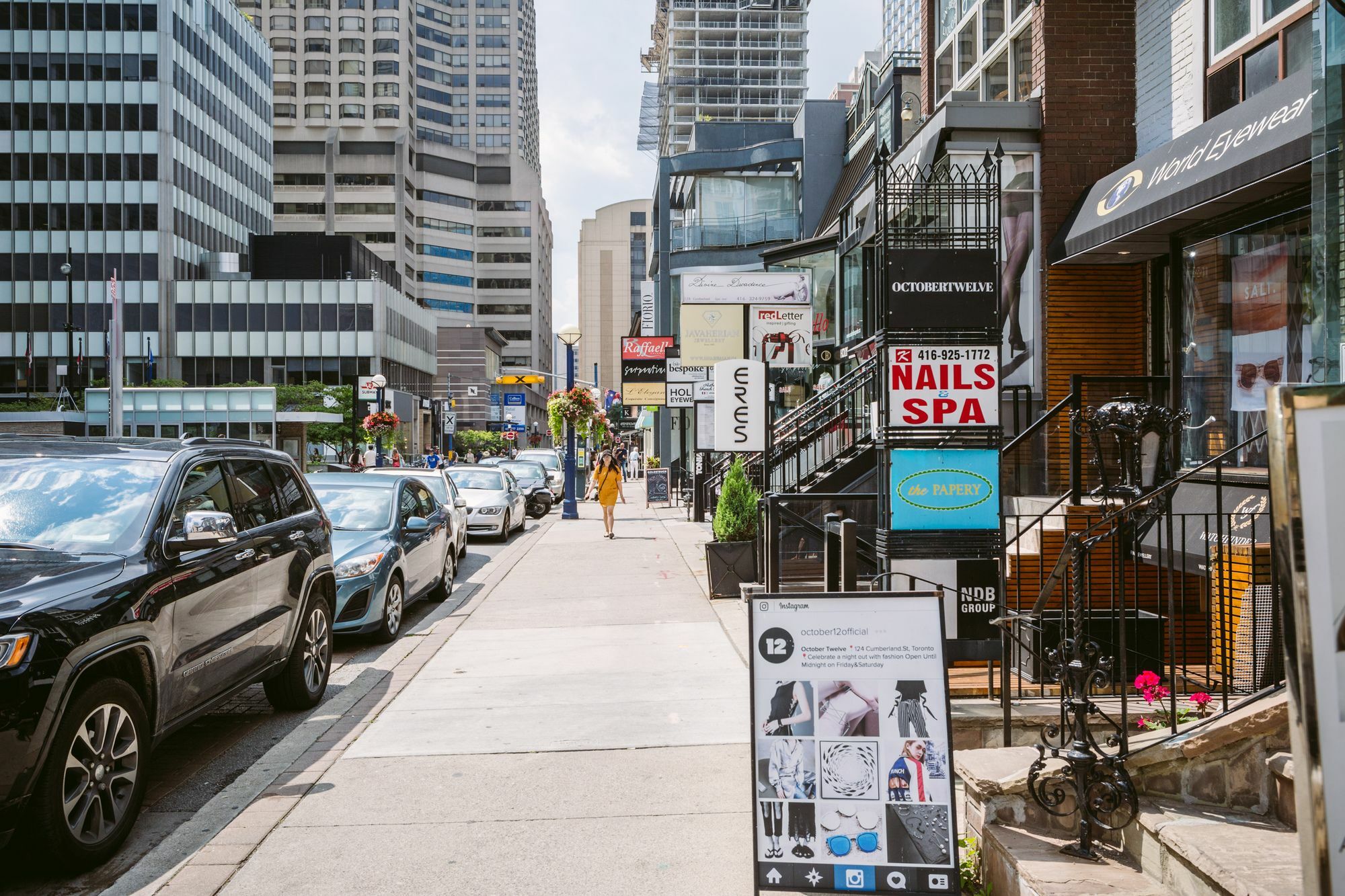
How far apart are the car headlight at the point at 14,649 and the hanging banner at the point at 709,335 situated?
14272 millimetres

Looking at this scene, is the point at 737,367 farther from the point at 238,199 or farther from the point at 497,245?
the point at 497,245

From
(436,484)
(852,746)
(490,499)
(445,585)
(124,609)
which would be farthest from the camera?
(490,499)

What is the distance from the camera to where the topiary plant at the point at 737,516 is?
40.5ft

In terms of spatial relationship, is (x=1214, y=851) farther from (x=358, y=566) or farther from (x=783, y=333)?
(x=783, y=333)

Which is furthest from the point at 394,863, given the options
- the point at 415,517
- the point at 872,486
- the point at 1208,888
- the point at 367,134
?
the point at 367,134

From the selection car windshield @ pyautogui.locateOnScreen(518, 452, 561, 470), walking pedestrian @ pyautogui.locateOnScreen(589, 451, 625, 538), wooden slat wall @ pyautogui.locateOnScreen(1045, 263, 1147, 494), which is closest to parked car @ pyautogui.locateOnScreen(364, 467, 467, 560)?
walking pedestrian @ pyautogui.locateOnScreen(589, 451, 625, 538)

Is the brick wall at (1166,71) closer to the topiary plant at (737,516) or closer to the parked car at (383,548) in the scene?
the topiary plant at (737,516)

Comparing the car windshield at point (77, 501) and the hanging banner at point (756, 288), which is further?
the hanging banner at point (756, 288)

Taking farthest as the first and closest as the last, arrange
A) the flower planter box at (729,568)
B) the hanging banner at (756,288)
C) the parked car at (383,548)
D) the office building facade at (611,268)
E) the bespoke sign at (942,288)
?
the office building facade at (611,268) → the hanging banner at (756,288) → the flower planter box at (729,568) → the parked car at (383,548) → the bespoke sign at (942,288)

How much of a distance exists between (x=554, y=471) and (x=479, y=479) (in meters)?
15.0

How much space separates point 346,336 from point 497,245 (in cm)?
5709

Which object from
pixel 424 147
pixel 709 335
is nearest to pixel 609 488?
pixel 709 335

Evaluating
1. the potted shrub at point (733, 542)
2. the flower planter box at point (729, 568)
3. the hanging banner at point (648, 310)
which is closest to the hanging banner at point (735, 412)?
the potted shrub at point (733, 542)

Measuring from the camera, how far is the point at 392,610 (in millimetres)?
10102
